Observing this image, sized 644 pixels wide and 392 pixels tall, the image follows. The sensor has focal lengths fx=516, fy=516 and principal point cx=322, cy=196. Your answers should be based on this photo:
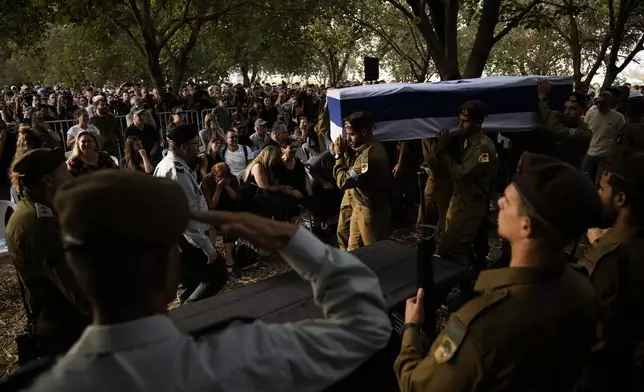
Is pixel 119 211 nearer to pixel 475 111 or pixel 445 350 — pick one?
pixel 445 350

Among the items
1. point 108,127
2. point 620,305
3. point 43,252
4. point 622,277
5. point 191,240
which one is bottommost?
point 191,240

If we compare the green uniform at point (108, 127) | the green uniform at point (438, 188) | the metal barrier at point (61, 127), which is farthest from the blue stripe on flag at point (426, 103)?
the metal barrier at point (61, 127)

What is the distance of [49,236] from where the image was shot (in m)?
2.25

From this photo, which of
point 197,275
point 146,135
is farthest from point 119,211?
point 146,135

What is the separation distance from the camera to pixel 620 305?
1.91 metres

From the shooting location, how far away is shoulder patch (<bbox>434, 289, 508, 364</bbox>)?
1.46m

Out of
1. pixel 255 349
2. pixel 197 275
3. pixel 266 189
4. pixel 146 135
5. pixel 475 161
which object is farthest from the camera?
pixel 146 135

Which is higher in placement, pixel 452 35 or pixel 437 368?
pixel 452 35

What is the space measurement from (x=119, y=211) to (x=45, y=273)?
62.4 inches

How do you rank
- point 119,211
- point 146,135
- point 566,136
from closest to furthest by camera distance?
1. point 119,211
2. point 566,136
3. point 146,135

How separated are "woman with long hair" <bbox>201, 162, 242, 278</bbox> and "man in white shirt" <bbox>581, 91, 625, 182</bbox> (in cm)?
453

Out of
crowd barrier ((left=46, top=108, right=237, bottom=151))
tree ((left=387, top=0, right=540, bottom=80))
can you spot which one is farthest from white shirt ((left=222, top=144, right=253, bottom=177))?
tree ((left=387, top=0, right=540, bottom=80))

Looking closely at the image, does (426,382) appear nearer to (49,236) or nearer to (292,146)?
(49,236)

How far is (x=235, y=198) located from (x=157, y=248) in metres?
4.47
